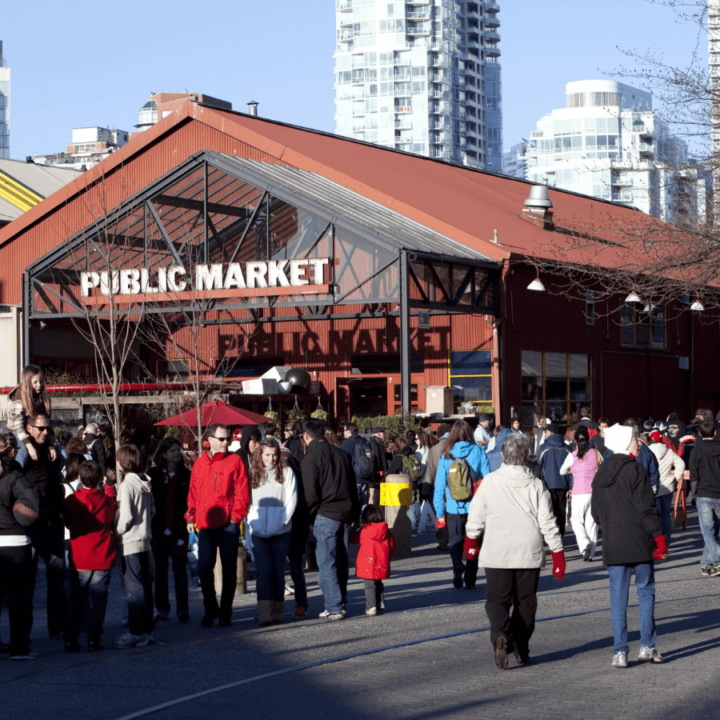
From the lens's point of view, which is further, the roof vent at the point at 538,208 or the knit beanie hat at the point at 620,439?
the roof vent at the point at 538,208

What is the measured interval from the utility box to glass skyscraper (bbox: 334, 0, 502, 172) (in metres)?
119

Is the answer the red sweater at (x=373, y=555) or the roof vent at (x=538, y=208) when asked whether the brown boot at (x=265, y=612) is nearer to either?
the red sweater at (x=373, y=555)

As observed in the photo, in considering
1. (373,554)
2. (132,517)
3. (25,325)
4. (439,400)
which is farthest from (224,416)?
(25,325)

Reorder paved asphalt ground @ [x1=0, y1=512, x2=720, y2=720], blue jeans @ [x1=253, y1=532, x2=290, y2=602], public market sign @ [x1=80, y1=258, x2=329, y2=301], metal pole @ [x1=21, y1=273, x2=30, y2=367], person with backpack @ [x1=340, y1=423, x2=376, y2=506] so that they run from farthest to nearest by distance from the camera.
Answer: metal pole @ [x1=21, y1=273, x2=30, y2=367]
public market sign @ [x1=80, y1=258, x2=329, y2=301]
person with backpack @ [x1=340, y1=423, x2=376, y2=506]
blue jeans @ [x1=253, y1=532, x2=290, y2=602]
paved asphalt ground @ [x1=0, y1=512, x2=720, y2=720]

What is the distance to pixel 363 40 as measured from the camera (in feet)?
495

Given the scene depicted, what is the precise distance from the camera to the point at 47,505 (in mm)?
10617

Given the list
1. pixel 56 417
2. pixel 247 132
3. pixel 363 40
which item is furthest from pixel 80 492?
pixel 363 40

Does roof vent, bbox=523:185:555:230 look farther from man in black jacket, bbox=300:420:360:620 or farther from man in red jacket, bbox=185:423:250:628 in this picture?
man in red jacket, bbox=185:423:250:628

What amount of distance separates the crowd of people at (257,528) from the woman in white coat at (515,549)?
0.01 m

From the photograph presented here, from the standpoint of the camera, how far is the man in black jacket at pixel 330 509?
11.9m

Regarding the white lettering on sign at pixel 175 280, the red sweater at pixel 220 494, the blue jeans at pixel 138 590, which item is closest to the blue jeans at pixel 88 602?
the blue jeans at pixel 138 590

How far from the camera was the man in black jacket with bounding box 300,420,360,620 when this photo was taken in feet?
39.0

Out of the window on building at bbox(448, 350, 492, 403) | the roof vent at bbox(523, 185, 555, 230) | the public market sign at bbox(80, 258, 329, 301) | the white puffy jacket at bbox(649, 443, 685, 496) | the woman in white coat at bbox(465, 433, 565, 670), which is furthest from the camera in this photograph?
the roof vent at bbox(523, 185, 555, 230)

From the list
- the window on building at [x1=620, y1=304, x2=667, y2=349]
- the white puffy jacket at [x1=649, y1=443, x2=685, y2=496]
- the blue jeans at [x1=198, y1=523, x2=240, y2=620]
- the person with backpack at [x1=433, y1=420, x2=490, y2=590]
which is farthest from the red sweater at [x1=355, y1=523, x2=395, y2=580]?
the window on building at [x1=620, y1=304, x2=667, y2=349]
